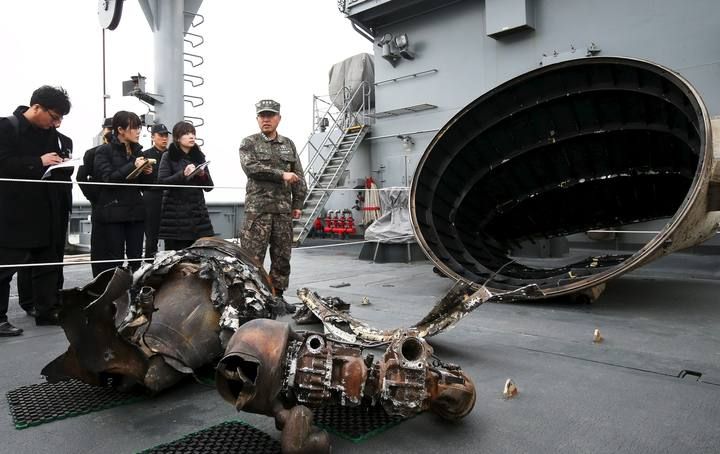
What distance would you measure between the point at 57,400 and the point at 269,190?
7.08 ft

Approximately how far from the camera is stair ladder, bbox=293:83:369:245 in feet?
30.8

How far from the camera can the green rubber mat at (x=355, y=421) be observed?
1.61m

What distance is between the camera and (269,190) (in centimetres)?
374

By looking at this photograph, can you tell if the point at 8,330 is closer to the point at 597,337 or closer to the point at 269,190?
the point at 269,190

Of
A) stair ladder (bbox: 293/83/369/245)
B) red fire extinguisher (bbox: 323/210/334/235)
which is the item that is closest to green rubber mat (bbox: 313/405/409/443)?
stair ladder (bbox: 293/83/369/245)

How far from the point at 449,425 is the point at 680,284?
165 inches

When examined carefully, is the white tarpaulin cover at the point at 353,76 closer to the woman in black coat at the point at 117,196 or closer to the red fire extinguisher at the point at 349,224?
the red fire extinguisher at the point at 349,224

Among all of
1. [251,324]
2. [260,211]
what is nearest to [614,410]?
[251,324]

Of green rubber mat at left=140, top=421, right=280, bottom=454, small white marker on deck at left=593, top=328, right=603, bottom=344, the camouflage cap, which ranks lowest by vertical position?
green rubber mat at left=140, top=421, right=280, bottom=454

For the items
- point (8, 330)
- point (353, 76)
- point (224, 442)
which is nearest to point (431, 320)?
point (224, 442)

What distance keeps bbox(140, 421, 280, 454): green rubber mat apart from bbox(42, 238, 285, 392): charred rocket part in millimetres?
303

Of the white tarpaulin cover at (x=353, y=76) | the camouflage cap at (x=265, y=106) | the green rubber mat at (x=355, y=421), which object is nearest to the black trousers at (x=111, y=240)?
the camouflage cap at (x=265, y=106)

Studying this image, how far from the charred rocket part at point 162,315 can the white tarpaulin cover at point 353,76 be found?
922cm

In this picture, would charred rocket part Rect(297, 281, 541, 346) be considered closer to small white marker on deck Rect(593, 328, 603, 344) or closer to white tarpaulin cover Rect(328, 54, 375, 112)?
small white marker on deck Rect(593, 328, 603, 344)
